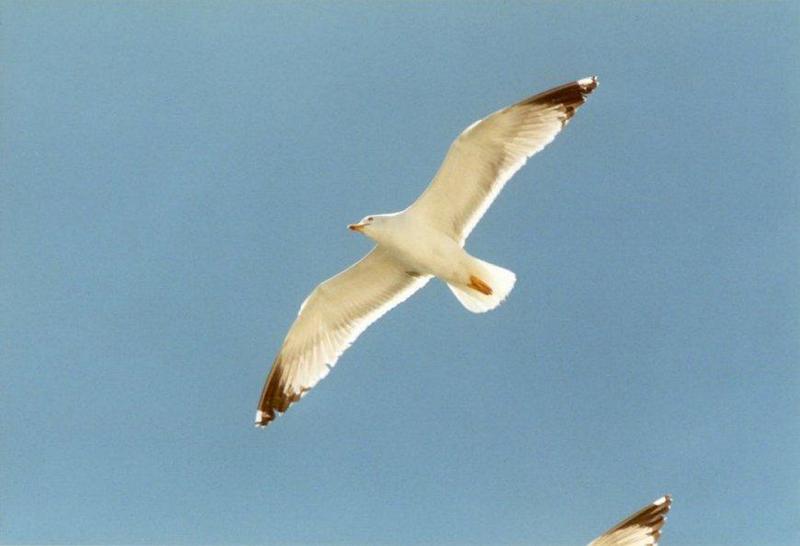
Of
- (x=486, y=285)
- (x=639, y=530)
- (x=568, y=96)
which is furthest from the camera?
(x=486, y=285)

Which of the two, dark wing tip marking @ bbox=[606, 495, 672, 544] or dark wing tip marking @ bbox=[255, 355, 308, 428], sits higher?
dark wing tip marking @ bbox=[255, 355, 308, 428]

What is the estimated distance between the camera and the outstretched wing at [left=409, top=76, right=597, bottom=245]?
670cm

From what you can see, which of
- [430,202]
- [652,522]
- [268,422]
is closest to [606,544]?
[652,522]

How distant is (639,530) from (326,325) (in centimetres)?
315

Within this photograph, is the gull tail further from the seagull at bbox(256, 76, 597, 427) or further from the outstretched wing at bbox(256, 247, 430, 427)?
the outstretched wing at bbox(256, 247, 430, 427)

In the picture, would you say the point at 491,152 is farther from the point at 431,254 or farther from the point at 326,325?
the point at 326,325

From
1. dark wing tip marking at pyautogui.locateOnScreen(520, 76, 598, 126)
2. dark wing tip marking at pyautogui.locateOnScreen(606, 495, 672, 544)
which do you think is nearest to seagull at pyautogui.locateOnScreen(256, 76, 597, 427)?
dark wing tip marking at pyautogui.locateOnScreen(520, 76, 598, 126)

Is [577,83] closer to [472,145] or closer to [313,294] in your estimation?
[472,145]

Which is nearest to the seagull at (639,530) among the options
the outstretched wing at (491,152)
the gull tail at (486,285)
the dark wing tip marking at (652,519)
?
the dark wing tip marking at (652,519)

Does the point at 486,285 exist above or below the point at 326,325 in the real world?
below

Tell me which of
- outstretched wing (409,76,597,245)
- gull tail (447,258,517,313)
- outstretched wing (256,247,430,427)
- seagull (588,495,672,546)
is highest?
outstretched wing (409,76,597,245)

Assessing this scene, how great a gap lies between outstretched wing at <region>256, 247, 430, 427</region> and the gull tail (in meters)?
0.60

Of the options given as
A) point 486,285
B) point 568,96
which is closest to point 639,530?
point 486,285

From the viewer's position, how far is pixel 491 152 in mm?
6805
